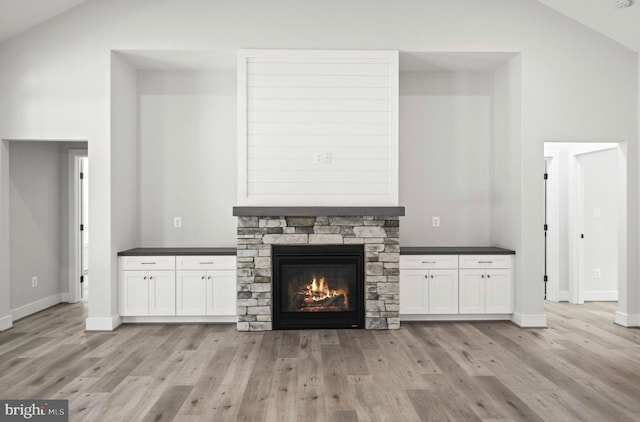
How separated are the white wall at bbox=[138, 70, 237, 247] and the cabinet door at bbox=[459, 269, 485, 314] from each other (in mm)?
2790

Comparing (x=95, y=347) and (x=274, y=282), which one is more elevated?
(x=274, y=282)

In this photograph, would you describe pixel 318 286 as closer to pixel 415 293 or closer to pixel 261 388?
pixel 415 293

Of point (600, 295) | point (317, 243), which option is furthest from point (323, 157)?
point (600, 295)

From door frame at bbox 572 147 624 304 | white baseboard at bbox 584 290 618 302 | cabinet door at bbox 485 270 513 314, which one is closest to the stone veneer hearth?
cabinet door at bbox 485 270 513 314

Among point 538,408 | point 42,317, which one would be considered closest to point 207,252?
point 42,317

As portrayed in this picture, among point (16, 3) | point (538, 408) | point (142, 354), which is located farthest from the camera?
point (16, 3)

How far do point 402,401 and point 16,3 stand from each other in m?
5.05

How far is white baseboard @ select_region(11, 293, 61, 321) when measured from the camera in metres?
5.33

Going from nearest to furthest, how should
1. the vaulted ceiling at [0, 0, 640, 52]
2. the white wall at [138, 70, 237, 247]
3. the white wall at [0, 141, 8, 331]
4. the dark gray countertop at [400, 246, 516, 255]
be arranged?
the vaulted ceiling at [0, 0, 640, 52] → the white wall at [0, 141, 8, 331] → the dark gray countertop at [400, 246, 516, 255] → the white wall at [138, 70, 237, 247]

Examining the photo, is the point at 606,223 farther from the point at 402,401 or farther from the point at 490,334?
the point at 402,401

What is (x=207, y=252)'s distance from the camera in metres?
5.14

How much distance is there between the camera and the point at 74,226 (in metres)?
6.17

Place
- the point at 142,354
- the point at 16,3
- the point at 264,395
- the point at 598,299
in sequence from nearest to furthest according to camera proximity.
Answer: the point at 264,395 → the point at 142,354 → the point at 16,3 → the point at 598,299

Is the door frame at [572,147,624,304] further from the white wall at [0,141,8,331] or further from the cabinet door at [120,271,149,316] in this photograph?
the white wall at [0,141,8,331]
